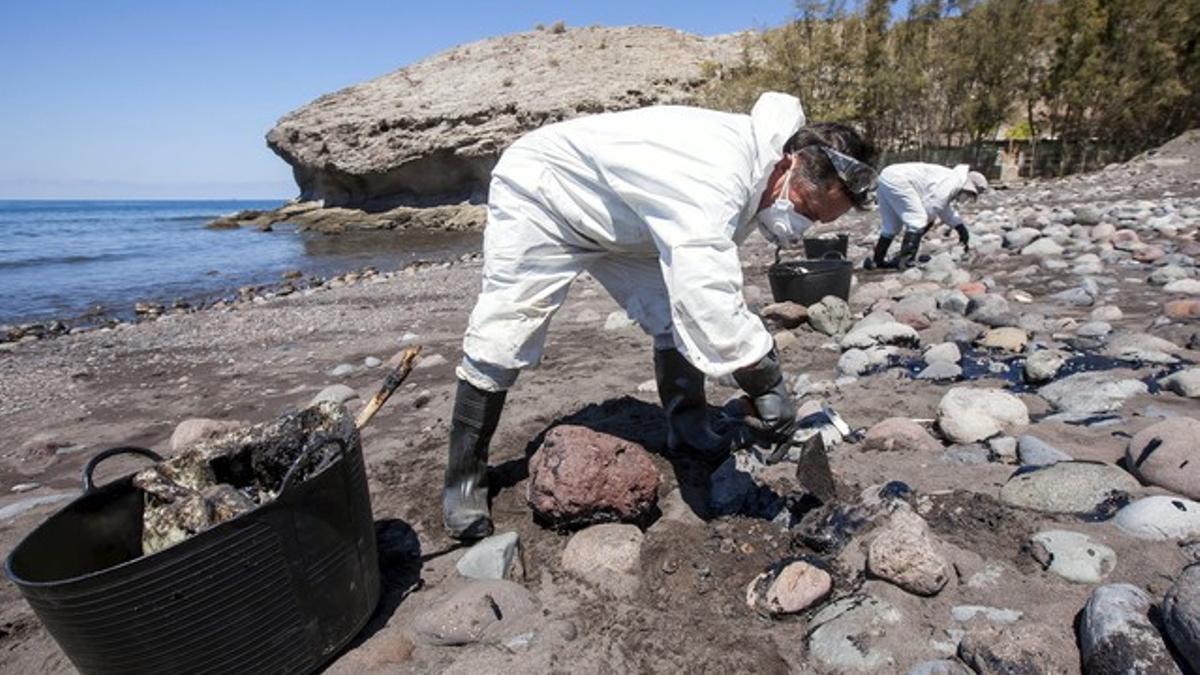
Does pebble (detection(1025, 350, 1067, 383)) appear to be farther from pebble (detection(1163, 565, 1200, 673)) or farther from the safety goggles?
pebble (detection(1163, 565, 1200, 673))

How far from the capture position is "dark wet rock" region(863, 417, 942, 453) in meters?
2.68

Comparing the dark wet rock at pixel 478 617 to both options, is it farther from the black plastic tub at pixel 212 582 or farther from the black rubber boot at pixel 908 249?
the black rubber boot at pixel 908 249

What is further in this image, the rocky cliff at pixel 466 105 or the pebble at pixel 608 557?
the rocky cliff at pixel 466 105

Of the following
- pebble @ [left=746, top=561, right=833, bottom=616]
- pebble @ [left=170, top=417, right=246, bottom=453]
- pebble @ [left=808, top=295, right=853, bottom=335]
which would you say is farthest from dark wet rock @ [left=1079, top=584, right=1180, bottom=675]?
pebble @ [left=170, top=417, right=246, bottom=453]

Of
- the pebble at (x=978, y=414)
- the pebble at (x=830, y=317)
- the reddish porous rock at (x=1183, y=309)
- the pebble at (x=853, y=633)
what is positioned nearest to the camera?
the pebble at (x=853, y=633)

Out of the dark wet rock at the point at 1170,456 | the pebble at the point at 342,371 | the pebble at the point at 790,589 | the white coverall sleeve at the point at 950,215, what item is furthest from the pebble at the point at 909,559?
the white coverall sleeve at the point at 950,215

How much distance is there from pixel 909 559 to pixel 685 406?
111 centimetres

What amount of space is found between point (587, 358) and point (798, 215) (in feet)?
8.35

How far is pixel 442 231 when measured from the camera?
24.7 metres

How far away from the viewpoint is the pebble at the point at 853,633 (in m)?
1.67

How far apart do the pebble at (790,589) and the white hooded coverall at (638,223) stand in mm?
649

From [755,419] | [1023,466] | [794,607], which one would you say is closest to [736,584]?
[794,607]

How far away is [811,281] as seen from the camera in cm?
489

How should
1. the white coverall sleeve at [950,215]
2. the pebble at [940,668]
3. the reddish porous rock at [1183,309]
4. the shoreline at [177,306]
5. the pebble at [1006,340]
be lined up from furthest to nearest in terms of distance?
1. the shoreline at [177,306]
2. the white coverall sleeve at [950,215]
3. the reddish porous rock at [1183,309]
4. the pebble at [1006,340]
5. the pebble at [940,668]
